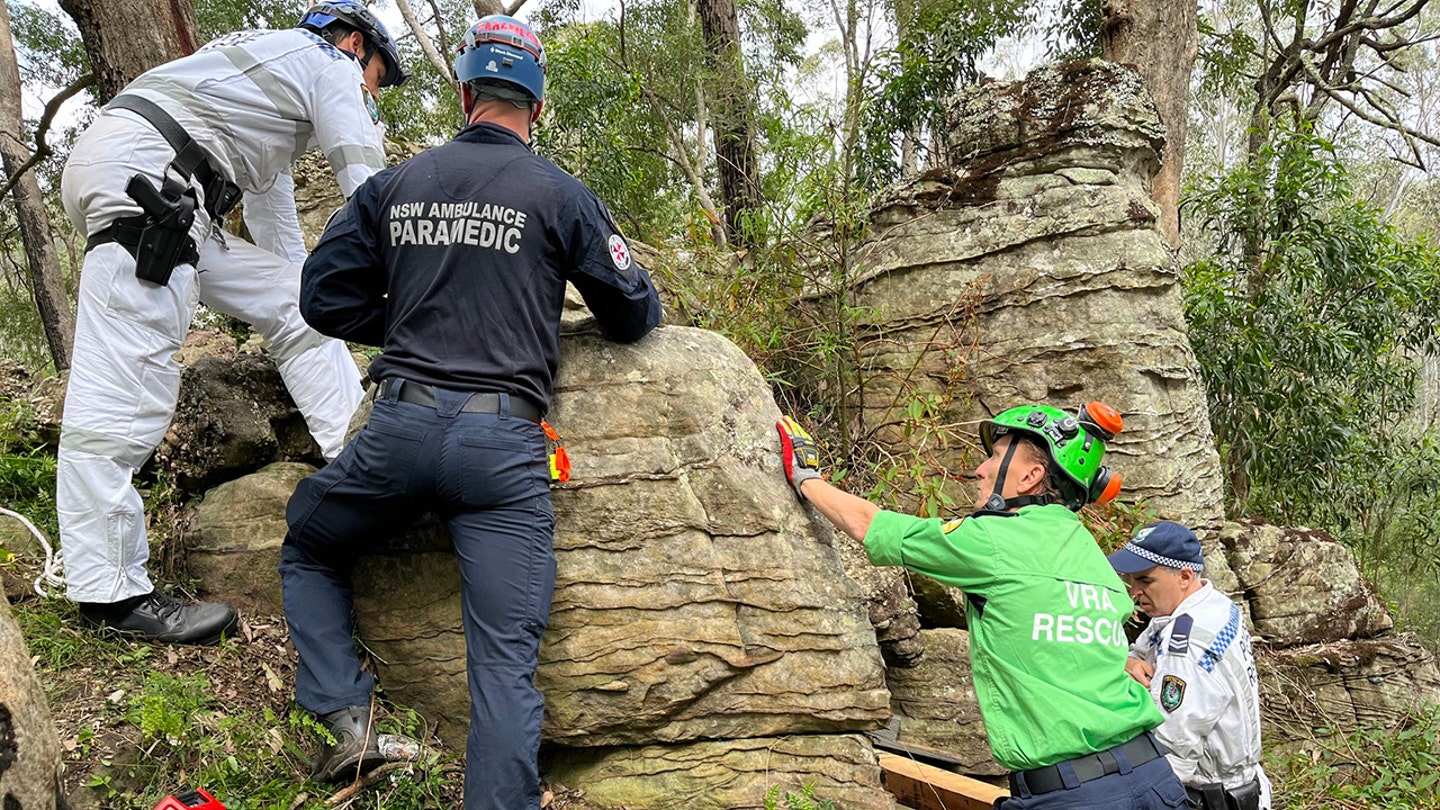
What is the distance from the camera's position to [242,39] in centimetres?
366

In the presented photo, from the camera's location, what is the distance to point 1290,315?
823cm

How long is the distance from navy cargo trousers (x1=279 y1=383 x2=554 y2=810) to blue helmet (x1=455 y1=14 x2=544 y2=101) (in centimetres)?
112

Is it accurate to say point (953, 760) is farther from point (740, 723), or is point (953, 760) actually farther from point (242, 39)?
point (242, 39)

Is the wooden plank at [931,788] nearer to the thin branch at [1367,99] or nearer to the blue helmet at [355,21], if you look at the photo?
the blue helmet at [355,21]

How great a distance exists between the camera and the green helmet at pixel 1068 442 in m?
2.99

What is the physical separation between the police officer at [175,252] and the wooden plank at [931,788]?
9.53 feet

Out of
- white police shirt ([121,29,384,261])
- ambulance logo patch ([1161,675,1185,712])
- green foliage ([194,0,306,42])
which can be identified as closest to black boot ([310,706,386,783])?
white police shirt ([121,29,384,261])

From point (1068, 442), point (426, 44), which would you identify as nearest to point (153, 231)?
point (1068, 442)

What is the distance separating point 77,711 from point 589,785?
1.77 m

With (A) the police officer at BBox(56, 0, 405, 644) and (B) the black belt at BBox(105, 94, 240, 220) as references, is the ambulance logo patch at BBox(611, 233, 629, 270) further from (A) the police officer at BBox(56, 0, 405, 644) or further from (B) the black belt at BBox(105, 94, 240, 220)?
(B) the black belt at BBox(105, 94, 240, 220)

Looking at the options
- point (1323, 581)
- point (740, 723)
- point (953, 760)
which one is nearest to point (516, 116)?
point (740, 723)

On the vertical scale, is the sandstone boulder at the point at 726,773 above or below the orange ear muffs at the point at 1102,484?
below


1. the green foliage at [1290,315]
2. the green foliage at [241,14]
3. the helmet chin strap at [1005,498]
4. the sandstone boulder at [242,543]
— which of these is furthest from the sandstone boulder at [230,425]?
the green foliage at [241,14]

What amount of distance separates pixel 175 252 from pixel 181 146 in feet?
1.52
